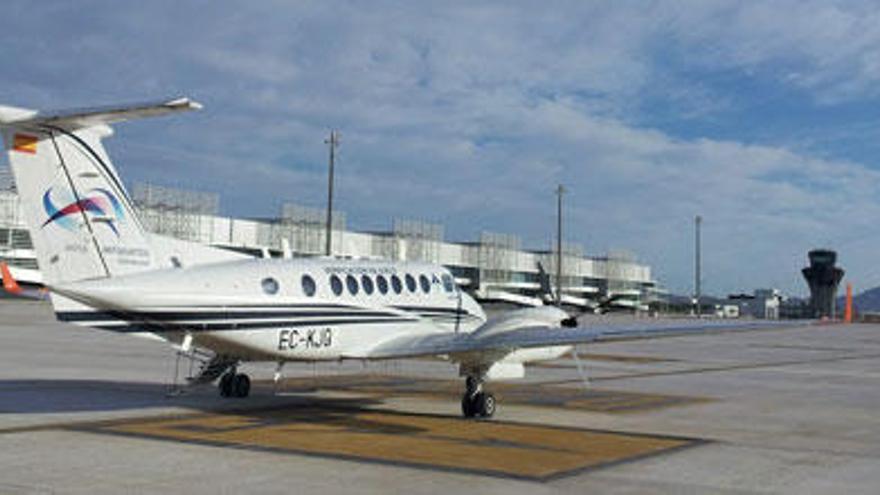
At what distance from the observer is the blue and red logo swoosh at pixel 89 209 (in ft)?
47.5

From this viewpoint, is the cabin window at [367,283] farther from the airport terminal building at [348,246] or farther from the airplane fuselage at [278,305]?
the airport terminal building at [348,246]

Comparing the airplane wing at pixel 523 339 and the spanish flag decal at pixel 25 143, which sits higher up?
the spanish flag decal at pixel 25 143

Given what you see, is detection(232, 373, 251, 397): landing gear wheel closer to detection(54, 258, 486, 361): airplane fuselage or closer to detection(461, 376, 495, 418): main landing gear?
detection(54, 258, 486, 361): airplane fuselage

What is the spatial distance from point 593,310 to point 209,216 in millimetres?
84950

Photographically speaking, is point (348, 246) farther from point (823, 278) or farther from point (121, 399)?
point (823, 278)

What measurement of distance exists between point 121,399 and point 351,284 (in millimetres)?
5212

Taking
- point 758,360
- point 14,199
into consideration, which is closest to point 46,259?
point 758,360

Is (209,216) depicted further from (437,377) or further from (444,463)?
(444,463)

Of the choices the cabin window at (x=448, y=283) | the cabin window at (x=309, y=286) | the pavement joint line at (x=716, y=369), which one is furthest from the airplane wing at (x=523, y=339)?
the pavement joint line at (x=716, y=369)

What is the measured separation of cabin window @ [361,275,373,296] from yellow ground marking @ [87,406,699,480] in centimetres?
232

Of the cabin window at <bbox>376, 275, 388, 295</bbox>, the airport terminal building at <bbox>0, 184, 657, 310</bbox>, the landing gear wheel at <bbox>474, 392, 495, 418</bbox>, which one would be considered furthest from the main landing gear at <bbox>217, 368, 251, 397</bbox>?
the airport terminal building at <bbox>0, 184, 657, 310</bbox>

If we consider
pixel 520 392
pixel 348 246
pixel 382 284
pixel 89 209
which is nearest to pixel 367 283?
pixel 382 284

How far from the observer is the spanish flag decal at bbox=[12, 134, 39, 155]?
14250 mm

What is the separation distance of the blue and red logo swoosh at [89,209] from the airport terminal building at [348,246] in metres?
46.1
